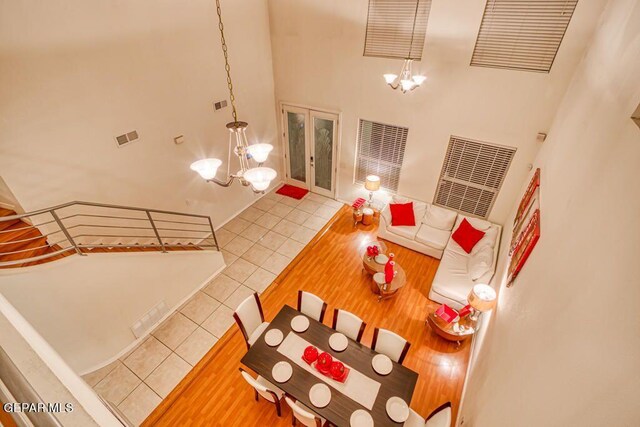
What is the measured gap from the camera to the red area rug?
8.09 metres

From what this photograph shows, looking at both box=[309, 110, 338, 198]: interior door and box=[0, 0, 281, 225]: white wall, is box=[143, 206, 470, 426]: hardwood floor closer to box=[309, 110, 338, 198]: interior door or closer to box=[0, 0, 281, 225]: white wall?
box=[309, 110, 338, 198]: interior door

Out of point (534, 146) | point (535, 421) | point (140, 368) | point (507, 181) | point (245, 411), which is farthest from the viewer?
point (507, 181)

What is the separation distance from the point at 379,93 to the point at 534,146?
296 cm

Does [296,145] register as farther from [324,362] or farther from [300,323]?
[324,362]

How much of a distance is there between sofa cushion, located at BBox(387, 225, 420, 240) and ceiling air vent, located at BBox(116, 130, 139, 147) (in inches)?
201

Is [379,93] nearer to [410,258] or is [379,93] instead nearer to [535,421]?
[410,258]

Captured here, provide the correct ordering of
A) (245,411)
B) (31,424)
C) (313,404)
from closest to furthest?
(31,424)
(313,404)
(245,411)

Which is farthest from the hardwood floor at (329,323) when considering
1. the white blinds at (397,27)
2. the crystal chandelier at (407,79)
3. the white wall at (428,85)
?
the white blinds at (397,27)

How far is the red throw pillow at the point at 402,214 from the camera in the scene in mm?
6316

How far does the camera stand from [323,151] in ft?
24.6

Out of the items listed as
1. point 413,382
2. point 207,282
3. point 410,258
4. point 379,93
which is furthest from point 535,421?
point 379,93

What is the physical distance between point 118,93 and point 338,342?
4.75 meters

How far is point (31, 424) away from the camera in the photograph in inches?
35.6

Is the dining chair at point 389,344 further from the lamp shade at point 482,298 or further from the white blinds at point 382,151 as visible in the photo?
the white blinds at point 382,151
